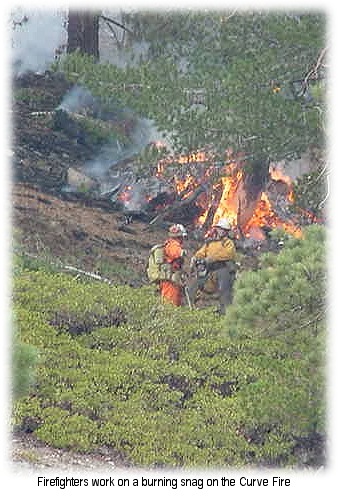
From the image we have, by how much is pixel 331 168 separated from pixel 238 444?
2.61 m

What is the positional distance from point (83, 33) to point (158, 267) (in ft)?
28.2

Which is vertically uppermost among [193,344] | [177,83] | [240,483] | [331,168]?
[177,83]

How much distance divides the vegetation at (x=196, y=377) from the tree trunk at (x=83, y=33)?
32.6ft

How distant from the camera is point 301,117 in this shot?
13.5m

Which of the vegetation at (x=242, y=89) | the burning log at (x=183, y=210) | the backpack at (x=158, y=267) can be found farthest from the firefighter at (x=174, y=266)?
the burning log at (x=183, y=210)

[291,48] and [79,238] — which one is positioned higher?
[291,48]

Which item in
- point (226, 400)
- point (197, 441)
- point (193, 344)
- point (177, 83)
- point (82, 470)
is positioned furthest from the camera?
point (177, 83)

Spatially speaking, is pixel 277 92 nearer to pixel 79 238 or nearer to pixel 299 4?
pixel 299 4

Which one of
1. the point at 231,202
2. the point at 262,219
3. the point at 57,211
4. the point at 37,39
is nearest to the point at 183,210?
the point at 231,202

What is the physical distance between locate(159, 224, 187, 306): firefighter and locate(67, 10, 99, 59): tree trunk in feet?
26.5

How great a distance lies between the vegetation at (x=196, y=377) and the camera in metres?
7.43

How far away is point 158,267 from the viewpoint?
43.5 feet

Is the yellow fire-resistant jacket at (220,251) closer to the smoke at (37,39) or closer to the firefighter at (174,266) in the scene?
the firefighter at (174,266)

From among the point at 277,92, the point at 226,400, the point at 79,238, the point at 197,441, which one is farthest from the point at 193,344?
the point at 79,238
